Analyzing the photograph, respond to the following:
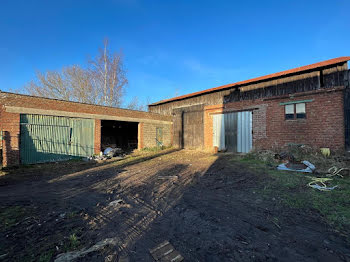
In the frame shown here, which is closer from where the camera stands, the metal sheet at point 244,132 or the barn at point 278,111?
the barn at point 278,111

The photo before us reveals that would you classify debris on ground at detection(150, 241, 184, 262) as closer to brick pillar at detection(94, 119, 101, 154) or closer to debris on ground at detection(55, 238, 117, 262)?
debris on ground at detection(55, 238, 117, 262)

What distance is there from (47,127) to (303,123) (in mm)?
14218

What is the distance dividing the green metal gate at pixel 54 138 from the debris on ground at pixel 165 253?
373 inches

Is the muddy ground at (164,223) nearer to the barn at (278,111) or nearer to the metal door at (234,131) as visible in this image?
the barn at (278,111)

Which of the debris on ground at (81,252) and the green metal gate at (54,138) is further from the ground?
the green metal gate at (54,138)

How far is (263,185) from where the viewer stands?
196 inches

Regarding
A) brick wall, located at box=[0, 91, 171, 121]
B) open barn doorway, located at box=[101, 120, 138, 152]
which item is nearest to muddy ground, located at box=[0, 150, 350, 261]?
brick wall, located at box=[0, 91, 171, 121]

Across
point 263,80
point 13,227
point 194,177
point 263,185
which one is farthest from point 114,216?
point 263,80

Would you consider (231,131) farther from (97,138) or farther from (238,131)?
(97,138)

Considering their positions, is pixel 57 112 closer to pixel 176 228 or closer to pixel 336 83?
pixel 176 228

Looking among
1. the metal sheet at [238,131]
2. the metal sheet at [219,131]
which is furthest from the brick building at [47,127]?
the metal sheet at [238,131]

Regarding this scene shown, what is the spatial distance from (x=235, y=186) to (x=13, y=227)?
5.26 meters

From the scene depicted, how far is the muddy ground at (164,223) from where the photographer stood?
2199 millimetres

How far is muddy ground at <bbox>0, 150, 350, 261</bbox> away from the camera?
7.22 ft
